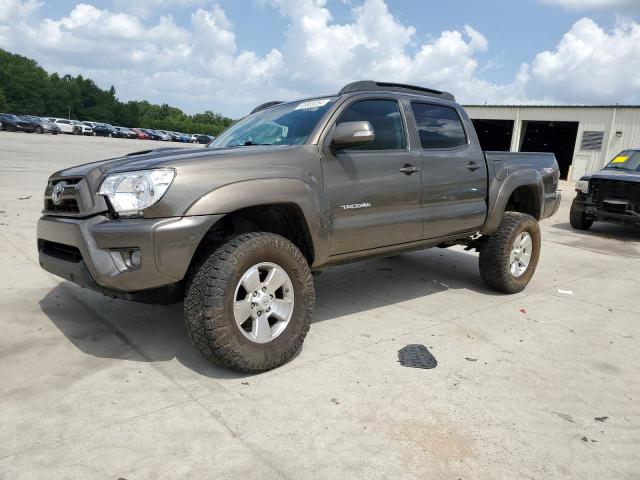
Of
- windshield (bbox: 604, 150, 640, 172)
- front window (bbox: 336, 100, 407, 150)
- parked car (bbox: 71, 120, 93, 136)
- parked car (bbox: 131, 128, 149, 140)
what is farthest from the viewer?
parked car (bbox: 131, 128, 149, 140)

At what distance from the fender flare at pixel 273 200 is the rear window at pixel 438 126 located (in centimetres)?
141

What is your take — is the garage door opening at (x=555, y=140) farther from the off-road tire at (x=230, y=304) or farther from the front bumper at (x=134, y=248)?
the front bumper at (x=134, y=248)

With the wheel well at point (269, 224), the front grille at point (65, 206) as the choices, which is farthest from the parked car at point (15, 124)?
the wheel well at point (269, 224)

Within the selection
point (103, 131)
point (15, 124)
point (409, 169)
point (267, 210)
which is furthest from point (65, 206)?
point (103, 131)

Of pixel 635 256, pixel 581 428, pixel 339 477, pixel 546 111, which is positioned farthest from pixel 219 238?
pixel 546 111

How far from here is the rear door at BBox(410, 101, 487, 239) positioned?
14.2ft

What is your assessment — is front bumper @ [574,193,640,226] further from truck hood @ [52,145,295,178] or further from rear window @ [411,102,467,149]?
truck hood @ [52,145,295,178]

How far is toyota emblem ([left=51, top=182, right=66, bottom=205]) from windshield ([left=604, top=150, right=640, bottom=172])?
32.8 feet

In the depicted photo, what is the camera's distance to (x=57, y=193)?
3.34 metres

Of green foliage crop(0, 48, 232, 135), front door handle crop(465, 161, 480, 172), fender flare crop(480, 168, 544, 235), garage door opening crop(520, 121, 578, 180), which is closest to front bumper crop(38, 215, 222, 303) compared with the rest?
front door handle crop(465, 161, 480, 172)

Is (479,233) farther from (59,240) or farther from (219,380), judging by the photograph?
(59,240)

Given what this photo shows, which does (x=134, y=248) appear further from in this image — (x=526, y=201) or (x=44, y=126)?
(x=44, y=126)

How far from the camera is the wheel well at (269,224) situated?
11.1 feet

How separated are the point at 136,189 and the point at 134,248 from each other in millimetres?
342
